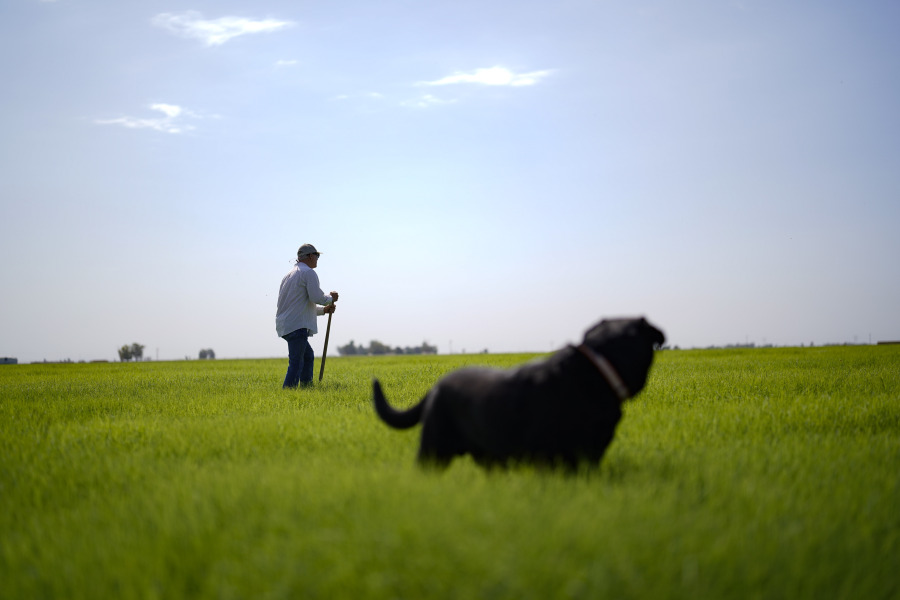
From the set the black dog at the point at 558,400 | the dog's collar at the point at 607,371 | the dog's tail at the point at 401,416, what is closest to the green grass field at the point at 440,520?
the black dog at the point at 558,400

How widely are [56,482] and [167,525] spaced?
7.66 feet

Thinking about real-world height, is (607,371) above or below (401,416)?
above

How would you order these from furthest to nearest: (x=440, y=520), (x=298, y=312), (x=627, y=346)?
(x=298, y=312) → (x=627, y=346) → (x=440, y=520)

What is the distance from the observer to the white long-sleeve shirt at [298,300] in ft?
36.9

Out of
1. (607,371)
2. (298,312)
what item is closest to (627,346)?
(607,371)

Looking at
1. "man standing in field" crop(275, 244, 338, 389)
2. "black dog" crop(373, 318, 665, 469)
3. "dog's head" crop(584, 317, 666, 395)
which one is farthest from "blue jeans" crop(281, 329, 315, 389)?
"dog's head" crop(584, 317, 666, 395)

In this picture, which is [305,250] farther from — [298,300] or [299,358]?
[299,358]

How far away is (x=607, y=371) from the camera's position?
3.55 metres

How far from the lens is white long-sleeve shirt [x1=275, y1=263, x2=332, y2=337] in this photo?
11.3 meters

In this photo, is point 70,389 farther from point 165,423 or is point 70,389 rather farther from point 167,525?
point 167,525

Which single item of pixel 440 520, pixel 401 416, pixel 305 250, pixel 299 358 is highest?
pixel 305 250

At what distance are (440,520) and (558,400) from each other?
3.73 feet

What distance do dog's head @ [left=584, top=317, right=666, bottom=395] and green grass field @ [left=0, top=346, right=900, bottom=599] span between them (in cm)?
68

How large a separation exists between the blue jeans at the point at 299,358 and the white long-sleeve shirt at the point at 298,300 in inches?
5.4
